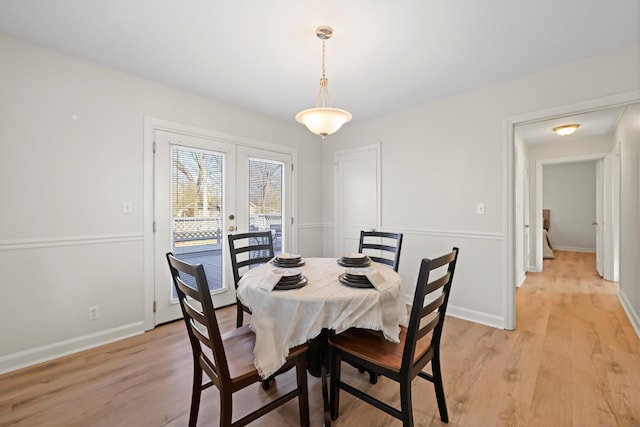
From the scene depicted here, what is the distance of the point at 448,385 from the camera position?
1.90 meters

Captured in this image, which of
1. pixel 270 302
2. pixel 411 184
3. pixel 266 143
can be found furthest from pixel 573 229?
pixel 270 302

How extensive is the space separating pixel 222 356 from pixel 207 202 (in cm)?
224

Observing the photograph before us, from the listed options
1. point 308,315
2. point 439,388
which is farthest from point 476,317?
point 308,315

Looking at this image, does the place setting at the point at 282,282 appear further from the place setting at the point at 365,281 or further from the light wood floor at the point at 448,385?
the light wood floor at the point at 448,385

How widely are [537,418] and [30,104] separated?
4026 mm

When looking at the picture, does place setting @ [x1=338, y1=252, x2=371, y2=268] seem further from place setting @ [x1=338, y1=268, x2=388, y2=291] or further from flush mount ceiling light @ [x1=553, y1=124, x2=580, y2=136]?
flush mount ceiling light @ [x1=553, y1=124, x2=580, y2=136]

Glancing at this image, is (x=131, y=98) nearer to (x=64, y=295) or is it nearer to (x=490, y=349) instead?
(x=64, y=295)

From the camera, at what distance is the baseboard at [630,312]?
2659 millimetres

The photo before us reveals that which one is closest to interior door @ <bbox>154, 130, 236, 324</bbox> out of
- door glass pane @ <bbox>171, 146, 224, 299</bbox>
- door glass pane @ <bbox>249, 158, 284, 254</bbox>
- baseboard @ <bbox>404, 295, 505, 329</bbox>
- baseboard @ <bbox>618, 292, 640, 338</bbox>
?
door glass pane @ <bbox>171, 146, 224, 299</bbox>

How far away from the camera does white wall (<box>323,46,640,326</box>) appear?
2469 mm

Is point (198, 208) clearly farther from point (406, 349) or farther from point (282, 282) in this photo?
point (406, 349)

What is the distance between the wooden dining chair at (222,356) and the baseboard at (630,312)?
3.23m

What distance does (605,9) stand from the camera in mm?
1798

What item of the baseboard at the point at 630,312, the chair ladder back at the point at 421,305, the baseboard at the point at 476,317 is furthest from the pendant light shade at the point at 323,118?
the baseboard at the point at 630,312
